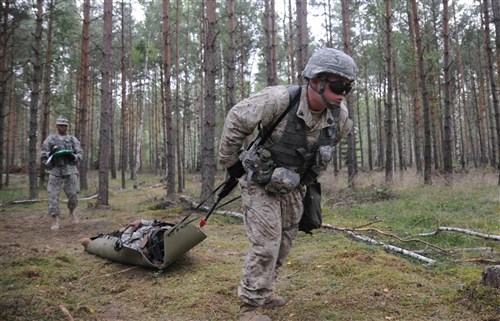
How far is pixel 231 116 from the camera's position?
2895mm

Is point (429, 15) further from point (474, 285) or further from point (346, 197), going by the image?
point (474, 285)

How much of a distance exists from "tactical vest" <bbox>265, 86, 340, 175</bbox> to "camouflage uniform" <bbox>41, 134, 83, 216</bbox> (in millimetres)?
5947

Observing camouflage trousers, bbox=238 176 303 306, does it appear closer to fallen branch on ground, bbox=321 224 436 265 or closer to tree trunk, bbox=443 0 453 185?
fallen branch on ground, bbox=321 224 436 265

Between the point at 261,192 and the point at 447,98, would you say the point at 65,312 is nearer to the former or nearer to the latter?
the point at 261,192

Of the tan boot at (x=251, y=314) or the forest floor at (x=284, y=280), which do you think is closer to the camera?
the tan boot at (x=251, y=314)

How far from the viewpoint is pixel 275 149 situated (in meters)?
2.96

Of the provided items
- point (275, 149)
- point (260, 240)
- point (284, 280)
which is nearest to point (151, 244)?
point (284, 280)

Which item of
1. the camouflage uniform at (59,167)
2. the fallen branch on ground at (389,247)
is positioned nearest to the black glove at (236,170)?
the fallen branch on ground at (389,247)

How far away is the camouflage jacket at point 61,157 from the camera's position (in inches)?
290

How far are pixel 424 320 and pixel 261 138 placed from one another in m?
1.92

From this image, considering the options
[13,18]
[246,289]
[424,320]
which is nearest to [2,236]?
[246,289]

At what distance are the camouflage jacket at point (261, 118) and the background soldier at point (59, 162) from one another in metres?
5.48

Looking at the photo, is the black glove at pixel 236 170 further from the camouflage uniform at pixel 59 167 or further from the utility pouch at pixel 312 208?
the camouflage uniform at pixel 59 167

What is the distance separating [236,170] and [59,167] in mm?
5680
